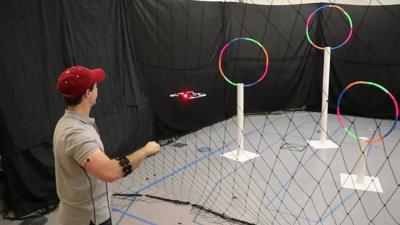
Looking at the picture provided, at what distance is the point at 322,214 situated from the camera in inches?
102

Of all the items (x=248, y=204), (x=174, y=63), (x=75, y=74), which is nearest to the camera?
(x=75, y=74)

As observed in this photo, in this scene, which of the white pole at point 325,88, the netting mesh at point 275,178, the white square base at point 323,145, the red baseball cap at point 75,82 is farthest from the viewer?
the white square base at point 323,145

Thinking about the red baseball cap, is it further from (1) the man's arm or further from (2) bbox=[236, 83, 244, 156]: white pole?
(2) bbox=[236, 83, 244, 156]: white pole

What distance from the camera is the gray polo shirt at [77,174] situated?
122cm

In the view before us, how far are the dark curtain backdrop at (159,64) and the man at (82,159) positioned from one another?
58.9 inches

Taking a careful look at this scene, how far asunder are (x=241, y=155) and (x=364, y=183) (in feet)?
4.27

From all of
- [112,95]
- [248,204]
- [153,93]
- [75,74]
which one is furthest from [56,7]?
[248,204]

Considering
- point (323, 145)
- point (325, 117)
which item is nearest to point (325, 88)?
point (325, 117)

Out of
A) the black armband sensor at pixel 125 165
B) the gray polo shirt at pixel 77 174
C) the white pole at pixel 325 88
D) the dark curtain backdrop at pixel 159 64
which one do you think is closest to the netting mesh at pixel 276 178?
the white pole at pixel 325 88

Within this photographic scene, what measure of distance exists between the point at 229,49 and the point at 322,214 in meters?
3.31

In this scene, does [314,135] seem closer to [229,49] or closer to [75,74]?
[229,49]

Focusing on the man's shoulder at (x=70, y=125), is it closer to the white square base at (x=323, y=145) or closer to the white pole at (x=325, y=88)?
the white pole at (x=325, y=88)

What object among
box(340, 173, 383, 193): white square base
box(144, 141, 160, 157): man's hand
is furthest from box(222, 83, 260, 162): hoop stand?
box(144, 141, 160, 157): man's hand

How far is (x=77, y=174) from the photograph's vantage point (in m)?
1.32
